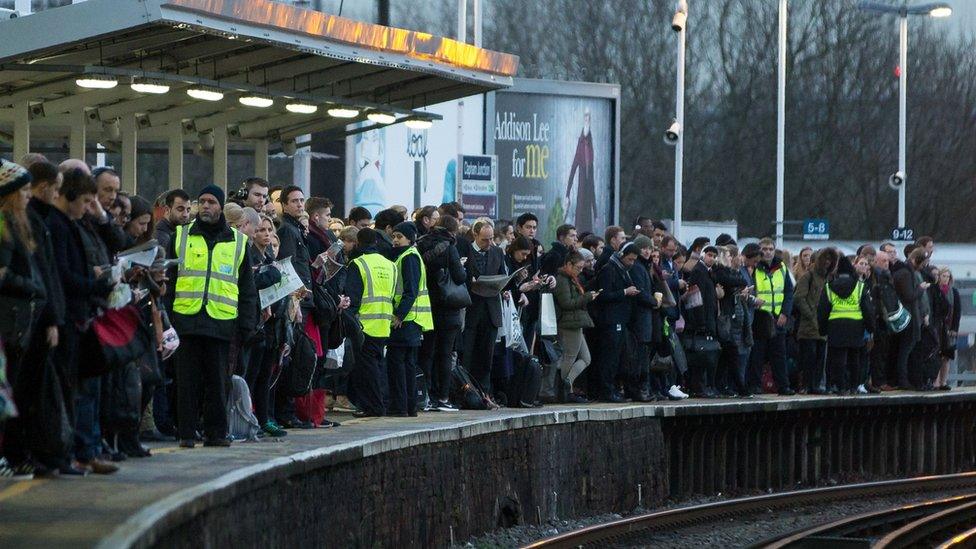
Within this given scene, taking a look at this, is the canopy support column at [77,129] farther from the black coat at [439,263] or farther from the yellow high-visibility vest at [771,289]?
the yellow high-visibility vest at [771,289]

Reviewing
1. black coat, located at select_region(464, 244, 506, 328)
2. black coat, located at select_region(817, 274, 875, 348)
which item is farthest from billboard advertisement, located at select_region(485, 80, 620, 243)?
black coat, located at select_region(464, 244, 506, 328)

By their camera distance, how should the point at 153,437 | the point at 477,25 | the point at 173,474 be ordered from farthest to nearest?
the point at 477,25, the point at 153,437, the point at 173,474

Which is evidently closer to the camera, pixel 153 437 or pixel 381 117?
pixel 153 437

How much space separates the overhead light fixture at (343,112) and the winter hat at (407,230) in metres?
5.85

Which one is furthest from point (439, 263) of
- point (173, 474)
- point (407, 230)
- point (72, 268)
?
point (72, 268)

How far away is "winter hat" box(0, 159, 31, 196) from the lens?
10141 mm

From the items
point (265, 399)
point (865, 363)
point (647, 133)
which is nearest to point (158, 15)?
point (265, 399)

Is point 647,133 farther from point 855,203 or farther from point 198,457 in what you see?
point 198,457

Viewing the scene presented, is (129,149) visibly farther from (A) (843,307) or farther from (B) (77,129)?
(A) (843,307)

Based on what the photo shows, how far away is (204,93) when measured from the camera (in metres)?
19.8

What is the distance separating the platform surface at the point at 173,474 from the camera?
29.5 feet

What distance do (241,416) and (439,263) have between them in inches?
147

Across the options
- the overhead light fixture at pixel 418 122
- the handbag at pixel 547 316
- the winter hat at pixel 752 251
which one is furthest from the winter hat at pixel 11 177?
the winter hat at pixel 752 251

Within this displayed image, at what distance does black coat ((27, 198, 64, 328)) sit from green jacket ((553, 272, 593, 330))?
30.8 ft
